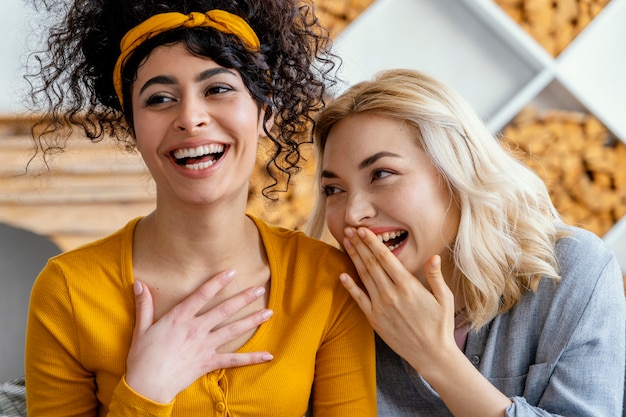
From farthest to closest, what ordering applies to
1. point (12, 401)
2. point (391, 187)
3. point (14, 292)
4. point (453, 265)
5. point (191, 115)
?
point (14, 292), point (12, 401), point (453, 265), point (391, 187), point (191, 115)

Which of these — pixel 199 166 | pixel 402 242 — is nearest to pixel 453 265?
pixel 402 242

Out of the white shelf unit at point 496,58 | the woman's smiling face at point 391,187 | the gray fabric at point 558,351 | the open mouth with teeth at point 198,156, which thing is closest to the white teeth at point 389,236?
the woman's smiling face at point 391,187

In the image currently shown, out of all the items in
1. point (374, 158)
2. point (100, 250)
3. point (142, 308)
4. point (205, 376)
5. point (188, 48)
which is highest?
point (188, 48)

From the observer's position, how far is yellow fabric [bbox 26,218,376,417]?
1421 millimetres

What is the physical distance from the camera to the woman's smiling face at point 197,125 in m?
1.39

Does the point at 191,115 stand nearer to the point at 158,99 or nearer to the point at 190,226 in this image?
the point at 158,99

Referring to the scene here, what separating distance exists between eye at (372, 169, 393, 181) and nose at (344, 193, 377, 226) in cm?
4

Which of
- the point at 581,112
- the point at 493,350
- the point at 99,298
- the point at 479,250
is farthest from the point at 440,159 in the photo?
the point at 581,112

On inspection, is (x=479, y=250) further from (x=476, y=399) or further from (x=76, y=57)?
(x=76, y=57)

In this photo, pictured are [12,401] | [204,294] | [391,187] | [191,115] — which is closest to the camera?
[191,115]

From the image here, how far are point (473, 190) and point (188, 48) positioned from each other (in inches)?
24.8

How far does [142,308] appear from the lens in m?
1.43

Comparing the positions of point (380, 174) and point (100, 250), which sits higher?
point (380, 174)

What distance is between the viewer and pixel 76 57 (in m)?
1.57
